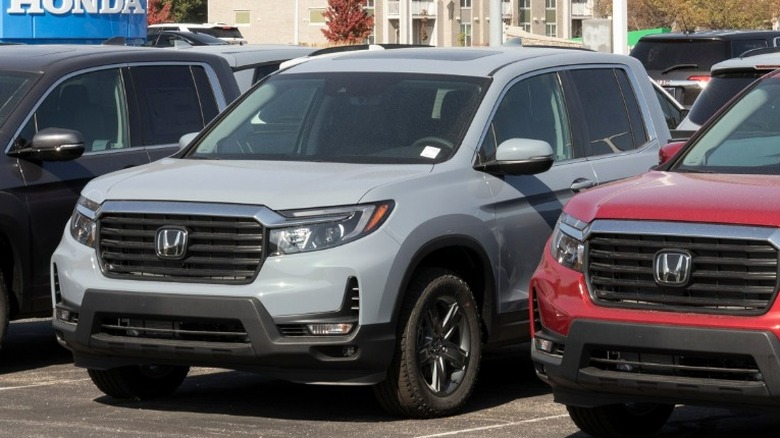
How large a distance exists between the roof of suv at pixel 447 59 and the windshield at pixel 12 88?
160 cm

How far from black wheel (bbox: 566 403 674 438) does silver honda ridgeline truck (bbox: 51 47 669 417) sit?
0.94 meters

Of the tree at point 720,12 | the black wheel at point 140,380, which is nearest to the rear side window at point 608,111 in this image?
the black wheel at point 140,380

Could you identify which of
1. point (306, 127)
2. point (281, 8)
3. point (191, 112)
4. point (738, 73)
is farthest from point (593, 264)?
point (281, 8)

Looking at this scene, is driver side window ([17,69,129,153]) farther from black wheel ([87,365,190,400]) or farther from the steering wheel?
the steering wheel

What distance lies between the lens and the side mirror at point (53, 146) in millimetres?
9891

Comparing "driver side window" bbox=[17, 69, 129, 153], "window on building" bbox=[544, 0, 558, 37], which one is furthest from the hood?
"window on building" bbox=[544, 0, 558, 37]

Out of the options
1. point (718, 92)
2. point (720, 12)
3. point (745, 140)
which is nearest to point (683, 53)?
point (718, 92)

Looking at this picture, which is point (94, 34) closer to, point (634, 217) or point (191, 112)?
point (191, 112)

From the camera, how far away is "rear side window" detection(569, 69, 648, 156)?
9930 mm

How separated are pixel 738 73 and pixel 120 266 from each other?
21.0 feet

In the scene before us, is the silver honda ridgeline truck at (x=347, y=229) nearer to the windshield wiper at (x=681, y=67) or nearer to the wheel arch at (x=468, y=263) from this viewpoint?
the wheel arch at (x=468, y=263)

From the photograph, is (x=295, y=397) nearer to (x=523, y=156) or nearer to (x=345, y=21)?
(x=523, y=156)

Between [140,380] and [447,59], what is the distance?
2.45 m

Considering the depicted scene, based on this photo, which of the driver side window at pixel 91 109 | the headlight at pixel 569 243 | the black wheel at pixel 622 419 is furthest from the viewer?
the driver side window at pixel 91 109
